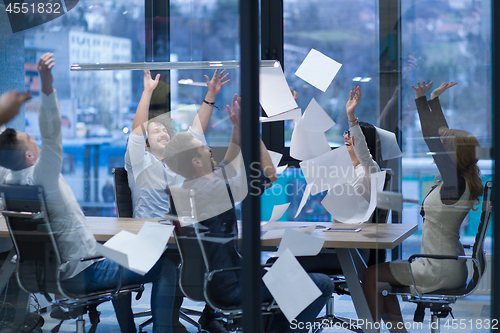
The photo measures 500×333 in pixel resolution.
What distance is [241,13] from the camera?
1670 mm

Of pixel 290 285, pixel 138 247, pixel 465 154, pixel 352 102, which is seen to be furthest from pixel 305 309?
pixel 352 102

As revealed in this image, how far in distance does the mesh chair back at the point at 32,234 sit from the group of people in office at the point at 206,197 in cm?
4

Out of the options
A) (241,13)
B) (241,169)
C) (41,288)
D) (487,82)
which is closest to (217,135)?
(241,169)

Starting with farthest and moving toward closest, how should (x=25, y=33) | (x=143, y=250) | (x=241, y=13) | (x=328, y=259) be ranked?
1. (x=328, y=259)
2. (x=25, y=33)
3. (x=143, y=250)
4. (x=241, y=13)

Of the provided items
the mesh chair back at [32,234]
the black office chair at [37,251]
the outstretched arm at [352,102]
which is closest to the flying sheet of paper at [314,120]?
the outstretched arm at [352,102]

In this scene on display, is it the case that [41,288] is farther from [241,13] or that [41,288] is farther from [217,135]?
[241,13]

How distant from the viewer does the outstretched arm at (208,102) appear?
7.25ft

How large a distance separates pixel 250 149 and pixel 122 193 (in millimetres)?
1154

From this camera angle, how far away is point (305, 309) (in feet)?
6.53

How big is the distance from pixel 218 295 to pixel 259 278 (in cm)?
35

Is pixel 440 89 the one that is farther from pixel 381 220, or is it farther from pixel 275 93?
pixel 275 93

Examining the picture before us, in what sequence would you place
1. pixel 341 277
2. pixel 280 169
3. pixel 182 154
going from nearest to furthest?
1. pixel 182 154
2. pixel 341 277
3. pixel 280 169

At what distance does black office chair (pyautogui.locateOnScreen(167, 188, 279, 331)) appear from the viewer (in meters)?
1.99

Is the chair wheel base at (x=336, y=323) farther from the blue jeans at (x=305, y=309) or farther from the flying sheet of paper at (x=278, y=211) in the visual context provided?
the flying sheet of paper at (x=278, y=211)
